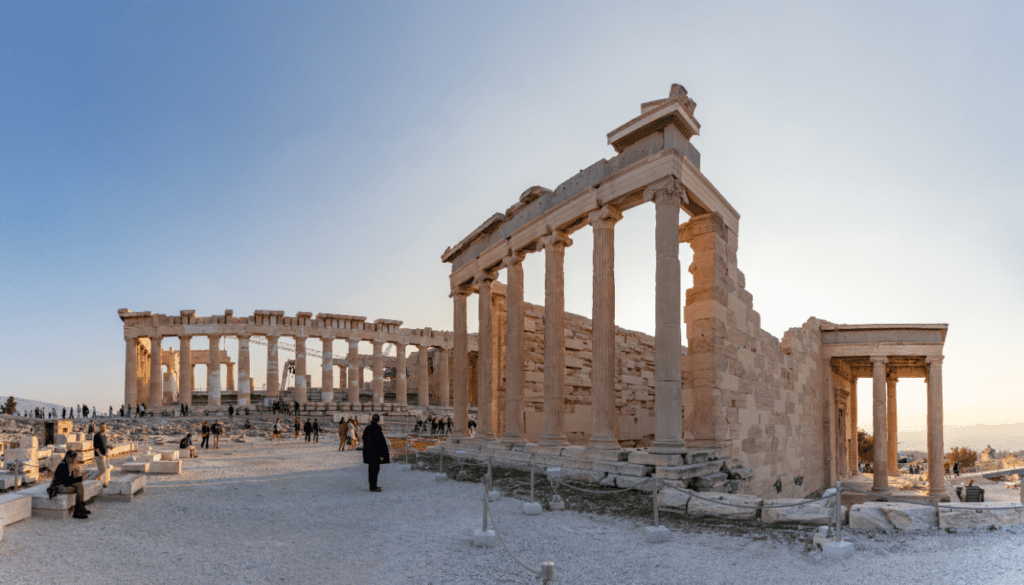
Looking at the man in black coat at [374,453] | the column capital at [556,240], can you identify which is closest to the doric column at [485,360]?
the column capital at [556,240]

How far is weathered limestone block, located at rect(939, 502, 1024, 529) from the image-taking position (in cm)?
744

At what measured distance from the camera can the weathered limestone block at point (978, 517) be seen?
7.44 meters

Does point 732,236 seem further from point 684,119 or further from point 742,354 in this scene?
point 684,119

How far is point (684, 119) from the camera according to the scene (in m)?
12.8

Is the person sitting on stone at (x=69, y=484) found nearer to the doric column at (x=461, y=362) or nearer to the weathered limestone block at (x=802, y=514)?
the weathered limestone block at (x=802, y=514)

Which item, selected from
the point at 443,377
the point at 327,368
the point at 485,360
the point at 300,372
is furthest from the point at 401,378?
the point at 485,360

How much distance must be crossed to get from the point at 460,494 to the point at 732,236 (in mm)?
8829

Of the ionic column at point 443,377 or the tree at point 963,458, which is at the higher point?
the ionic column at point 443,377

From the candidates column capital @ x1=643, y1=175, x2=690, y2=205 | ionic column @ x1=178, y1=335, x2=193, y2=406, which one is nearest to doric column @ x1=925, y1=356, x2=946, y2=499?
column capital @ x1=643, y1=175, x2=690, y2=205

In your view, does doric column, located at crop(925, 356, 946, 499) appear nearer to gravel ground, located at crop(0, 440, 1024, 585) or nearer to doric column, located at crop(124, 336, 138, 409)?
gravel ground, located at crop(0, 440, 1024, 585)

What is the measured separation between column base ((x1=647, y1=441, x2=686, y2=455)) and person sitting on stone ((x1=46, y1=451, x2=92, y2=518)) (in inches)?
367

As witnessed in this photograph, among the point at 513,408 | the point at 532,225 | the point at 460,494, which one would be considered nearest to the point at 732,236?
the point at 532,225

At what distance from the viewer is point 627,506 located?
33.4 ft

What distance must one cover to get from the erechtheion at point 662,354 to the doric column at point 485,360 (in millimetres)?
46
